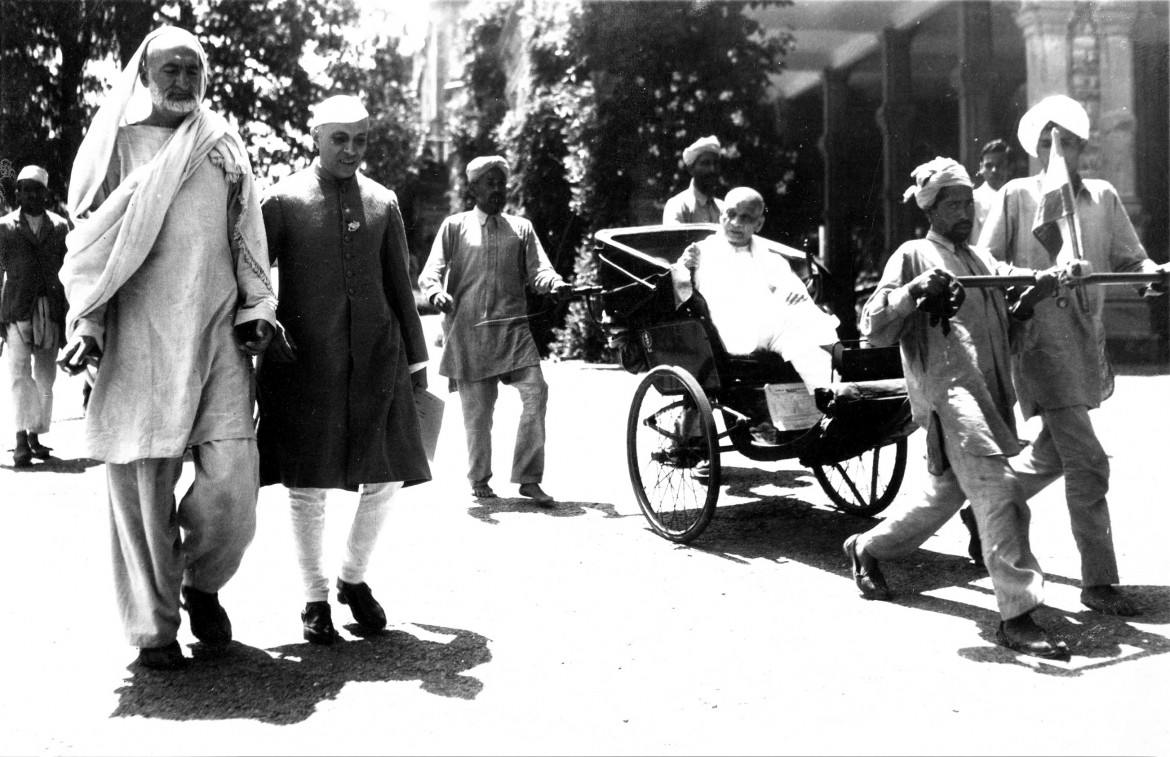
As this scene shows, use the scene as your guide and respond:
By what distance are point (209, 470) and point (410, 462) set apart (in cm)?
79

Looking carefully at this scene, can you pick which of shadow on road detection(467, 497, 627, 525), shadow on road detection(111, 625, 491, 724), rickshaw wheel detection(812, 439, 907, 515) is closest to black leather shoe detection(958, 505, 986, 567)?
rickshaw wheel detection(812, 439, 907, 515)

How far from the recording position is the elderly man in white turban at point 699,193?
Answer: 29.9 feet

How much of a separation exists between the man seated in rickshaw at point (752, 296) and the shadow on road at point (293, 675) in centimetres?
244

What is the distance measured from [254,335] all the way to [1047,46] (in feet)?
40.2

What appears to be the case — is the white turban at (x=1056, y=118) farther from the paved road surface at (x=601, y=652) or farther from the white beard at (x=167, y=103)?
the white beard at (x=167, y=103)

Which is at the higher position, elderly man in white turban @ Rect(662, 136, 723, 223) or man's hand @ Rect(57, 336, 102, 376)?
elderly man in white turban @ Rect(662, 136, 723, 223)

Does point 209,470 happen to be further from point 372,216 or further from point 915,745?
point 915,745

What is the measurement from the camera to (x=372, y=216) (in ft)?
16.3

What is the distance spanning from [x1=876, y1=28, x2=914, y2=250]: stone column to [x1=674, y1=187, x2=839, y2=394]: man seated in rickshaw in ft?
37.8

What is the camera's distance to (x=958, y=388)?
4.84m

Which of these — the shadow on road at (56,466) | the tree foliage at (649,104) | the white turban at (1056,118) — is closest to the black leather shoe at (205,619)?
the white turban at (1056,118)

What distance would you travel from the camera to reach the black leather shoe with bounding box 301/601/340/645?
4.82 metres

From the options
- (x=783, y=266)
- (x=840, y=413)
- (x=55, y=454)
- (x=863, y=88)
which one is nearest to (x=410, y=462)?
(x=840, y=413)

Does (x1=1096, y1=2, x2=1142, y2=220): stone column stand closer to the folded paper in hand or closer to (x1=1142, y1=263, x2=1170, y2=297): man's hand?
(x1=1142, y1=263, x2=1170, y2=297): man's hand
